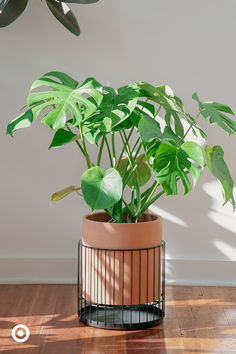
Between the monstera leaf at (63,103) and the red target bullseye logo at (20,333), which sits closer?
the monstera leaf at (63,103)

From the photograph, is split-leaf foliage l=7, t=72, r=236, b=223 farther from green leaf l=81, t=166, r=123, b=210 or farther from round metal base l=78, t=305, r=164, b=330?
round metal base l=78, t=305, r=164, b=330

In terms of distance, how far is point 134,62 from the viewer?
2.61m

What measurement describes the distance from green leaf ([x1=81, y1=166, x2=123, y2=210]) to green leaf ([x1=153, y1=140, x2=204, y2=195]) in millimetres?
156

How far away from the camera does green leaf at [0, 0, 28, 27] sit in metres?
2.36

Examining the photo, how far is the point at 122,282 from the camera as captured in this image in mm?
2088

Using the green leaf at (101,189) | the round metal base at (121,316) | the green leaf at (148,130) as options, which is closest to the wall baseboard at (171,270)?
the round metal base at (121,316)

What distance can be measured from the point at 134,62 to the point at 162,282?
3.56 ft

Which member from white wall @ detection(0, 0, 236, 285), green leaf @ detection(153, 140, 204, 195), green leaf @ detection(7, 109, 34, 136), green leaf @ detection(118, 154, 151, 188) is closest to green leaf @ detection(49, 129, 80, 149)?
green leaf @ detection(7, 109, 34, 136)

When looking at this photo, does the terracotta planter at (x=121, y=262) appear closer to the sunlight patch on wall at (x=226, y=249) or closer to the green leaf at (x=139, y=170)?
the green leaf at (x=139, y=170)

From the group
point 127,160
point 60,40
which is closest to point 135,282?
point 127,160

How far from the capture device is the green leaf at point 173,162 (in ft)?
5.88

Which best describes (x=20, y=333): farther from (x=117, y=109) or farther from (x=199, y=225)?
(x=199, y=225)

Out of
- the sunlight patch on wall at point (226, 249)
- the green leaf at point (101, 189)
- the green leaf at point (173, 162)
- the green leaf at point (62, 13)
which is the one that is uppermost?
the green leaf at point (62, 13)

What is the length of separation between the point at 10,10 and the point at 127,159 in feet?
2.86
